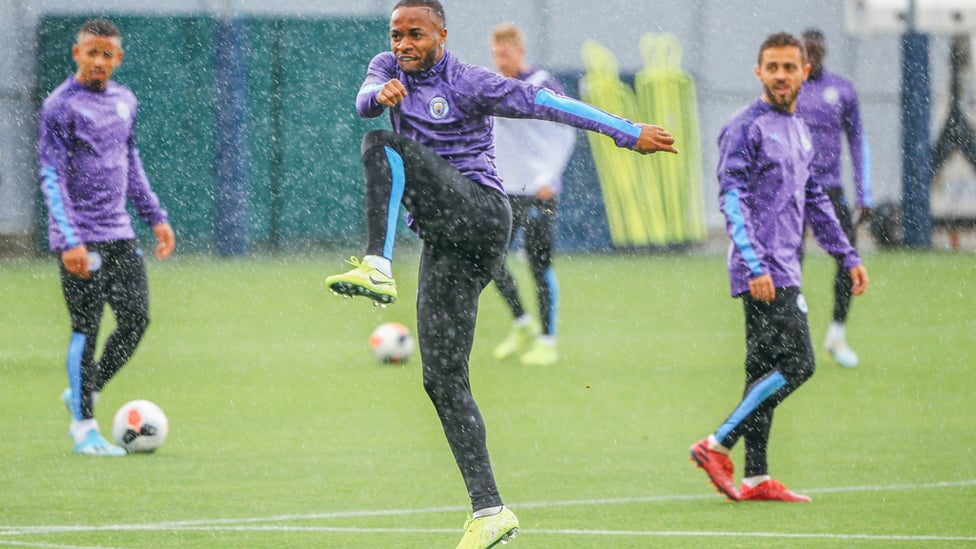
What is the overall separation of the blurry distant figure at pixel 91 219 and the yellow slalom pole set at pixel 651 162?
17.4m

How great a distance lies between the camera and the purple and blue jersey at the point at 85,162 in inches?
360

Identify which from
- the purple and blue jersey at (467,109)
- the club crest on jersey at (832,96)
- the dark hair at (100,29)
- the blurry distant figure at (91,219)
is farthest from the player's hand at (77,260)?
the club crest on jersey at (832,96)

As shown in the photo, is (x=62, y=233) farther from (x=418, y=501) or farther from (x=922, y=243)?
(x=922, y=243)

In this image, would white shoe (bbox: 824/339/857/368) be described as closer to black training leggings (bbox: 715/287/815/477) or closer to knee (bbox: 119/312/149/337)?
black training leggings (bbox: 715/287/815/477)

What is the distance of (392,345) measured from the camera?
13.2 metres

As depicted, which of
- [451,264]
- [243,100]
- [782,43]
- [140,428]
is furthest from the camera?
[243,100]

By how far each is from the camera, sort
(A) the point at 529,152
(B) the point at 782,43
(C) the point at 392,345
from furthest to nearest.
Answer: (A) the point at 529,152
(C) the point at 392,345
(B) the point at 782,43

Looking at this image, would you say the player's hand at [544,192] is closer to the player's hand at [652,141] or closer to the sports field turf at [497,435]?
the sports field turf at [497,435]

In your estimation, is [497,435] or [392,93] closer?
[392,93]

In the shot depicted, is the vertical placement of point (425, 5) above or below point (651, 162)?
above

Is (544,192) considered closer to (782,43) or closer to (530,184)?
(530,184)

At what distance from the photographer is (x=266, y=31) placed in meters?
25.9

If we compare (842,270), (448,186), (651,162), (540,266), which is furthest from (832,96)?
(651,162)

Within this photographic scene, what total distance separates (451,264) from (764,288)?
79.9 inches
